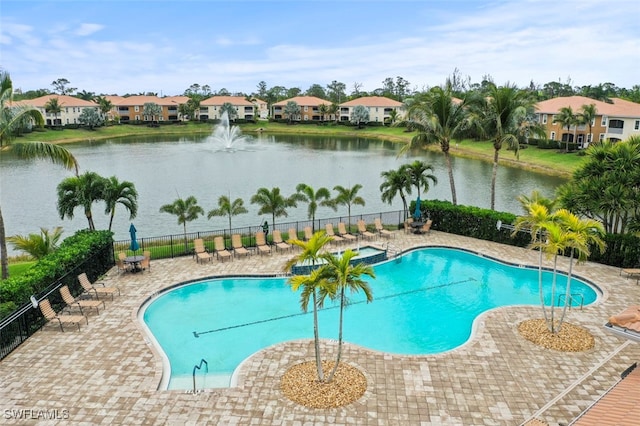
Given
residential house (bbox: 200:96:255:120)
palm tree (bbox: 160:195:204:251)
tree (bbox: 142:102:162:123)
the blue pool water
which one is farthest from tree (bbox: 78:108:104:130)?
the blue pool water

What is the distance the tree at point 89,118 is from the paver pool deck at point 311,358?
87.3m

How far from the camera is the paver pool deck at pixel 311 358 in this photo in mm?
9805

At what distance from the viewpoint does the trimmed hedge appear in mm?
13188

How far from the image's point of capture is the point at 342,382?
1092cm

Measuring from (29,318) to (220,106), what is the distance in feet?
332

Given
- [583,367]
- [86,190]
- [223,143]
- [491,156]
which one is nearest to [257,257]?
[86,190]

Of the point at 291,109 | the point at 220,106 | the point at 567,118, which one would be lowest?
the point at 567,118

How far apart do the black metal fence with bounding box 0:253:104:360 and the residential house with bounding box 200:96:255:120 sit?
3808 inches

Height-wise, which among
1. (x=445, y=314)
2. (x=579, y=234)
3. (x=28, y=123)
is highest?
(x=28, y=123)

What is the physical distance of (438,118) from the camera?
→ 85.5ft

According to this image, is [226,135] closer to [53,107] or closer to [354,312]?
[53,107]

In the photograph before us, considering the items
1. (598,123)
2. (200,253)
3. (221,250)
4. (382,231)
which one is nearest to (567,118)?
(598,123)

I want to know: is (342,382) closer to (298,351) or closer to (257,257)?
(298,351)

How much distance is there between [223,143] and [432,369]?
72721mm
